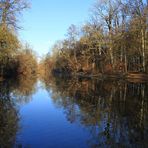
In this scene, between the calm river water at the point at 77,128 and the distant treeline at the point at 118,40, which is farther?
the distant treeline at the point at 118,40

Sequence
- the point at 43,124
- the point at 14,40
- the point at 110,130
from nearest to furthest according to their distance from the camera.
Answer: the point at 110,130 → the point at 43,124 → the point at 14,40

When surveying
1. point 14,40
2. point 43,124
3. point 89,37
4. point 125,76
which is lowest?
point 43,124

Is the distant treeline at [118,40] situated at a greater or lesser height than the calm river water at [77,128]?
greater

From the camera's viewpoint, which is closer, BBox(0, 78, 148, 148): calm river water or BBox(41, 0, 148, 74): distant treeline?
BBox(0, 78, 148, 148): calm river water

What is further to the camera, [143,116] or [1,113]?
[1,113]

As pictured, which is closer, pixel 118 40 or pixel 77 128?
pixel 77 128

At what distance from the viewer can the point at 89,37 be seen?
71688 mm

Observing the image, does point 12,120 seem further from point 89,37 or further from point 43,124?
point 89,37

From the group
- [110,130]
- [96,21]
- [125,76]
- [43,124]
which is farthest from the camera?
[96,21]

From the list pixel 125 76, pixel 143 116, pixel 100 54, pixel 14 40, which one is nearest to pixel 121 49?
pixel 125 76

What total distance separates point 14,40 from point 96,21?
32.0 m

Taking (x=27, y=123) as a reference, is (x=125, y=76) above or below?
above

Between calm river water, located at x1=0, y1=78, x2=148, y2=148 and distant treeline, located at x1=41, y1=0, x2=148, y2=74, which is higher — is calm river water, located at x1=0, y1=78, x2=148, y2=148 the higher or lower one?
the lower one

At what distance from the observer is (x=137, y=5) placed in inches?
2014
